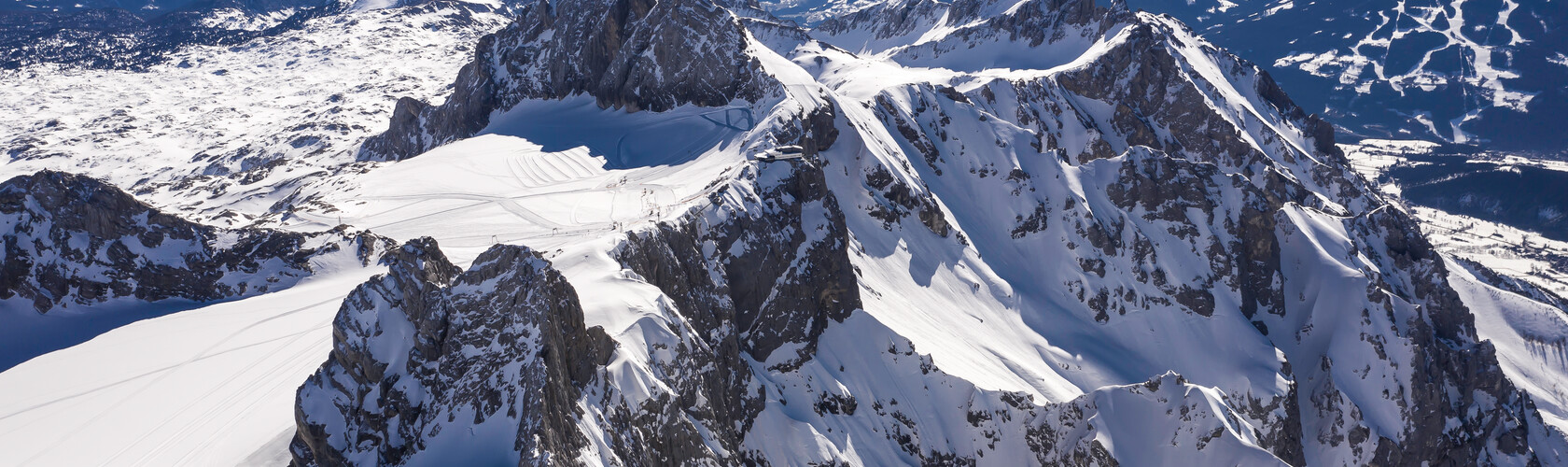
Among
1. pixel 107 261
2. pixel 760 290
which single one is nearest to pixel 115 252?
pixel 107 261

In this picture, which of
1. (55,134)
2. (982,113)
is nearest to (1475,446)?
(982,113)

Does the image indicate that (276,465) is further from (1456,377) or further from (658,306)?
(1456,377)

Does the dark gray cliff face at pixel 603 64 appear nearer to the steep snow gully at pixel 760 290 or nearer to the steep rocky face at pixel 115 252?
the steep snow gully at pixel 760 290

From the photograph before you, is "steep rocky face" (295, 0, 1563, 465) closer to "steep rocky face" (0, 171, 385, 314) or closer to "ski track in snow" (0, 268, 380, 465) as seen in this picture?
"ski track in snow" (0, 268, 380, 465)

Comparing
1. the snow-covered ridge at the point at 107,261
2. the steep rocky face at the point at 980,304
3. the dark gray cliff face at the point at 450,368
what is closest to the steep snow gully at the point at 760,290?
Answer: the dark gray cliff face at the point at 450,368

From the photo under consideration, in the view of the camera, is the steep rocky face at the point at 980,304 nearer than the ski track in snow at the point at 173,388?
No

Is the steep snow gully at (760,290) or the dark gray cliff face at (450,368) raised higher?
the dark gray cliff face at (450,368)

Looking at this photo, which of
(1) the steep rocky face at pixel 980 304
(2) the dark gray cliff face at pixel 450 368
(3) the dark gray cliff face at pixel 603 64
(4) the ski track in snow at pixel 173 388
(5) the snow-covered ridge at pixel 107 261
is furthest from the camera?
(3) the dark gray cliff face at pixel 603 64
